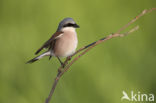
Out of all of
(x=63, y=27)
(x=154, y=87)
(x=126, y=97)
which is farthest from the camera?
(x=154, y=87)

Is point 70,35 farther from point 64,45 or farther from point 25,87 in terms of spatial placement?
point 25,87

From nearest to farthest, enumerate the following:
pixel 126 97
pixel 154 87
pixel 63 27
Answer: pixel 63 27
pixel 126 97
pixel 154 87

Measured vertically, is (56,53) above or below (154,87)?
above

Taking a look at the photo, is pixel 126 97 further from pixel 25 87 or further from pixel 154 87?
pixel 25 87

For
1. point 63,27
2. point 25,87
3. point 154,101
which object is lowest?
point 154,101

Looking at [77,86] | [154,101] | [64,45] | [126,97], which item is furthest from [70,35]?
[154,101]

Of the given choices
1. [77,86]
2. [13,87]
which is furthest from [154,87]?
[13,87]

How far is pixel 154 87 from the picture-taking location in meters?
2.49

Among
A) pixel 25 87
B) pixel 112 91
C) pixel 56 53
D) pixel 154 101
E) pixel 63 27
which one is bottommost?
pixel 154 101

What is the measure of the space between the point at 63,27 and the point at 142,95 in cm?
99

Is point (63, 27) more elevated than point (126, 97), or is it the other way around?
point (63, 27)

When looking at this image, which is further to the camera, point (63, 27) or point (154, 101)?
point (154, 101)

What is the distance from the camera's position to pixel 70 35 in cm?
191

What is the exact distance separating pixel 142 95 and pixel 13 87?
3.61ft
